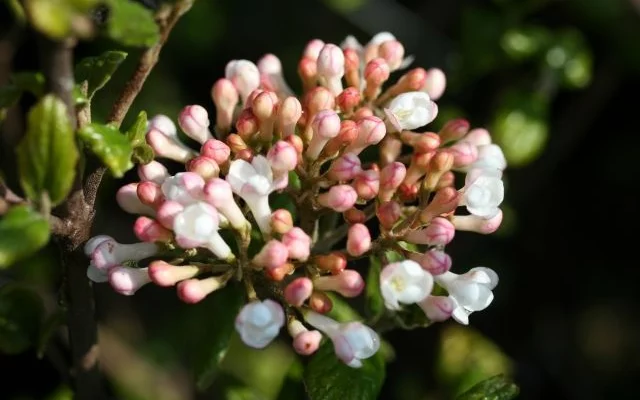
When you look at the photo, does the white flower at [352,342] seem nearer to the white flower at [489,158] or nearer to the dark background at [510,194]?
the white flower at [489,158]

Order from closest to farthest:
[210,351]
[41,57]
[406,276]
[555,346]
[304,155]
→ [41,57], [406,276], [304,155], [210,351], [555,346]

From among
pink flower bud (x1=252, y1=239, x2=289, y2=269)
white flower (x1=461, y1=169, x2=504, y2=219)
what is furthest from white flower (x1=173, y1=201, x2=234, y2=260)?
white flower (x1=461, y1=169, x2=504, y2=219)

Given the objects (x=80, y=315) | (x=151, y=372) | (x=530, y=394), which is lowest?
(x=151, y=372)

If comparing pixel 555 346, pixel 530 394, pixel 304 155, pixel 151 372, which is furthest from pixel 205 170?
pixel 555 346

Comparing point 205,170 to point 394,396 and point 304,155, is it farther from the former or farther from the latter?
point 394,396

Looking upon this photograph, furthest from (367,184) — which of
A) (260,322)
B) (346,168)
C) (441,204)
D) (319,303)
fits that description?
(260,322)

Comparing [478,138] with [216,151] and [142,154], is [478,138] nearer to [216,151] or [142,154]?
[216,151]
